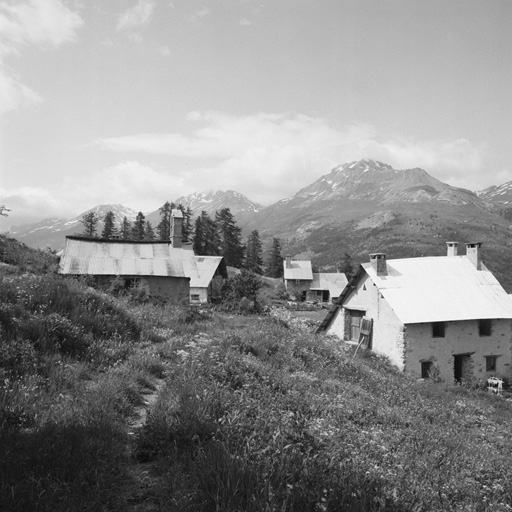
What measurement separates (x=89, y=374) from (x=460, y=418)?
463 inches

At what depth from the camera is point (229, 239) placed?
87.5 m

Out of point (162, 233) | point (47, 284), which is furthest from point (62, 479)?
point (162, 233)

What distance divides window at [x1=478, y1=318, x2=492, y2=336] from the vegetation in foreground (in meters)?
16.5

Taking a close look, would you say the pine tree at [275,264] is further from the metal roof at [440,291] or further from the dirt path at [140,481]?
the dirt path at [140,481]

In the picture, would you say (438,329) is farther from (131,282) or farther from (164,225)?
(164,225)

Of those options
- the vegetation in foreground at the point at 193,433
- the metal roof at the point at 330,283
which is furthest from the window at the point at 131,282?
the metal roof at the point at 330,283

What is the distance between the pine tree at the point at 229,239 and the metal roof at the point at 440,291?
5863 centimetres

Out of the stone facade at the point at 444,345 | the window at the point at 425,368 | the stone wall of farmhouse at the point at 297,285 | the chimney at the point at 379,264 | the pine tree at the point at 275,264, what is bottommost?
the window at the point at 425,368

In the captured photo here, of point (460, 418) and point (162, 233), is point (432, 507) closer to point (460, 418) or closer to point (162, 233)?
point (460, 418)

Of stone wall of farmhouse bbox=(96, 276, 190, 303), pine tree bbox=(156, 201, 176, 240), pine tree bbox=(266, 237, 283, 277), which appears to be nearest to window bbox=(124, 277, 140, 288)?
stone wall of farmhouse bbox=(96, 276, 190, 303)

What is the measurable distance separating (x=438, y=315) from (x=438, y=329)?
4.46ft

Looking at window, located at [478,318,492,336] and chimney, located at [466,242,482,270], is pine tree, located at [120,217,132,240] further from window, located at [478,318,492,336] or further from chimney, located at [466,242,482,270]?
window, located at [478,318,492,336]

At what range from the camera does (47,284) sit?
11.4 meters

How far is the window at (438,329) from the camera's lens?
25767 mm
